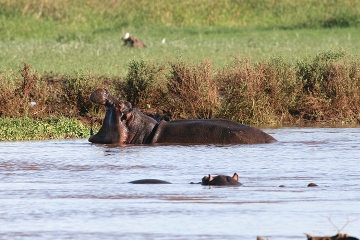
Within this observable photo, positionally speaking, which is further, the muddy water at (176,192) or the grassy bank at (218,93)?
the grassy bank at (218,93)

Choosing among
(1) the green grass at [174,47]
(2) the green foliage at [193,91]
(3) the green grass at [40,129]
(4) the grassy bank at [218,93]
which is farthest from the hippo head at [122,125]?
(1) the green grass at [174,47]

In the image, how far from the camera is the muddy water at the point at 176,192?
7590mm

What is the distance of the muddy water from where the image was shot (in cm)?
759

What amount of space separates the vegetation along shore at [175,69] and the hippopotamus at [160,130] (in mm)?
1317

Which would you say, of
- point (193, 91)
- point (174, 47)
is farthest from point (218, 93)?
point (174, 47)

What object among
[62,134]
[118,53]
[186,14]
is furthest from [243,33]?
[62,134]

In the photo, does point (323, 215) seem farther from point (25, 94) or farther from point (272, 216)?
point (25, 94)

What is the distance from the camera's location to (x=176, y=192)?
9453 millimetres

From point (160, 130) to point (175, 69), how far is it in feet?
12.1

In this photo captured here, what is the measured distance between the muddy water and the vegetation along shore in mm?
2893

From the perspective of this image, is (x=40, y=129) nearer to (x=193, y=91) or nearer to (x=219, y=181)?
(x=193, y=91)

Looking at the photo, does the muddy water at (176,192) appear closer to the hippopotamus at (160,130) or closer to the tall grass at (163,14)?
the hippopotamus at (160,130)

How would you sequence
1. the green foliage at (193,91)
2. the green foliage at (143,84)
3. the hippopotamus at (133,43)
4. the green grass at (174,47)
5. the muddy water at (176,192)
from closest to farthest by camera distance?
the muddy water at (176,192)
the green foliage at (193,91)
the green foliage at (143,84)
the green grass at (174,47)
the hippopotamus at (133,43)

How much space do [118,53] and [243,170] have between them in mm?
17607
